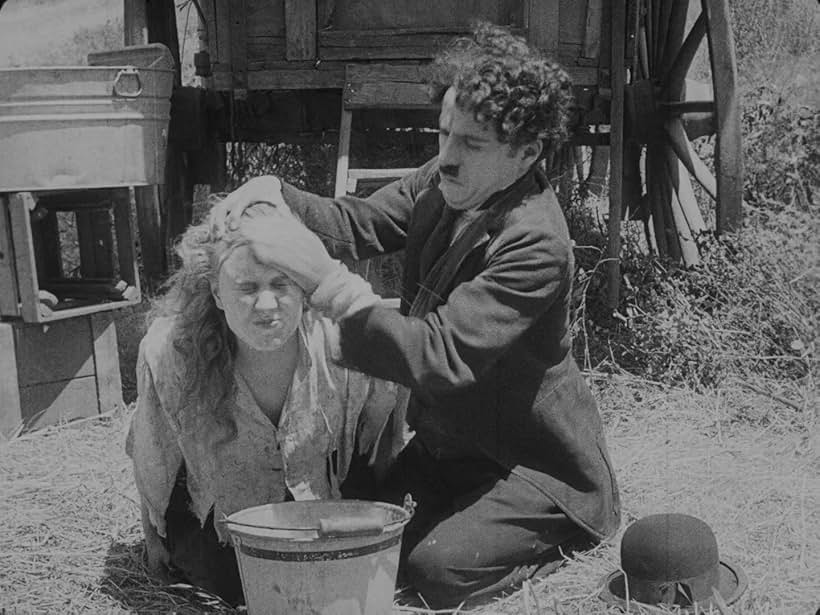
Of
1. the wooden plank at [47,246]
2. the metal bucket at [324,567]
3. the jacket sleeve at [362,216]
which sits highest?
the jacket sleeve at [362,216]

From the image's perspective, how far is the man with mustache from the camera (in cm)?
264

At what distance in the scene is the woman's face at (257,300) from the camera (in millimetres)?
2783

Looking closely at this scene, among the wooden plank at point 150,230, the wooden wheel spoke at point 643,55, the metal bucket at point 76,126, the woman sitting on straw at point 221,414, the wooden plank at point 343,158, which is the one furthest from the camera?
the wooden wheel spoke at point 643,55

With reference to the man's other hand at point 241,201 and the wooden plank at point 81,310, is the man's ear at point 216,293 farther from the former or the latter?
the wooden plank at point 81,310

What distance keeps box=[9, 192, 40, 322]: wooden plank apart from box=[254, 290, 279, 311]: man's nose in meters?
2.19

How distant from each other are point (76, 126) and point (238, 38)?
4.75 ft

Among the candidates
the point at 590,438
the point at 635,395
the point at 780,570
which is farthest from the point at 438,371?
the point at 635,395

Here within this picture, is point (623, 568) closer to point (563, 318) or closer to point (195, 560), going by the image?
point (563, 318)

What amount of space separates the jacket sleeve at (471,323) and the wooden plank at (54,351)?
260cm

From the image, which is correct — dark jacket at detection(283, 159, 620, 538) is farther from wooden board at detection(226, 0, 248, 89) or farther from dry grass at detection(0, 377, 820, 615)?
wooden board at detection(226, 0, 248, 89)

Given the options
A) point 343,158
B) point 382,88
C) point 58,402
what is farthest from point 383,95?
point 58,402

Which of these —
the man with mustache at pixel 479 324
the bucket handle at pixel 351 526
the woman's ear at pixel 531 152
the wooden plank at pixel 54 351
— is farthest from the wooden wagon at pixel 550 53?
the bucket handle at pixel 351 526

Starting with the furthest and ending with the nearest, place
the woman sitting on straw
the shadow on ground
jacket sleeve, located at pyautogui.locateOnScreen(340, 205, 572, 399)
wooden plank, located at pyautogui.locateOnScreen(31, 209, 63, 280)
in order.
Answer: wooden plank, located at pyautogui.locateOnScreen(31, 209, 63, 280) < the shadow on ground < the woman sitting on straw < jacket sleeve, located at pyautogui.locateOnScreen(340, 205, 572, 399)

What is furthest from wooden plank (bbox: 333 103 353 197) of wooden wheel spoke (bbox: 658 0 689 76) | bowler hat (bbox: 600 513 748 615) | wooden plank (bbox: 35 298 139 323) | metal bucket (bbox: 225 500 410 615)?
metal bucket (bbox: 225 500 410 615)
